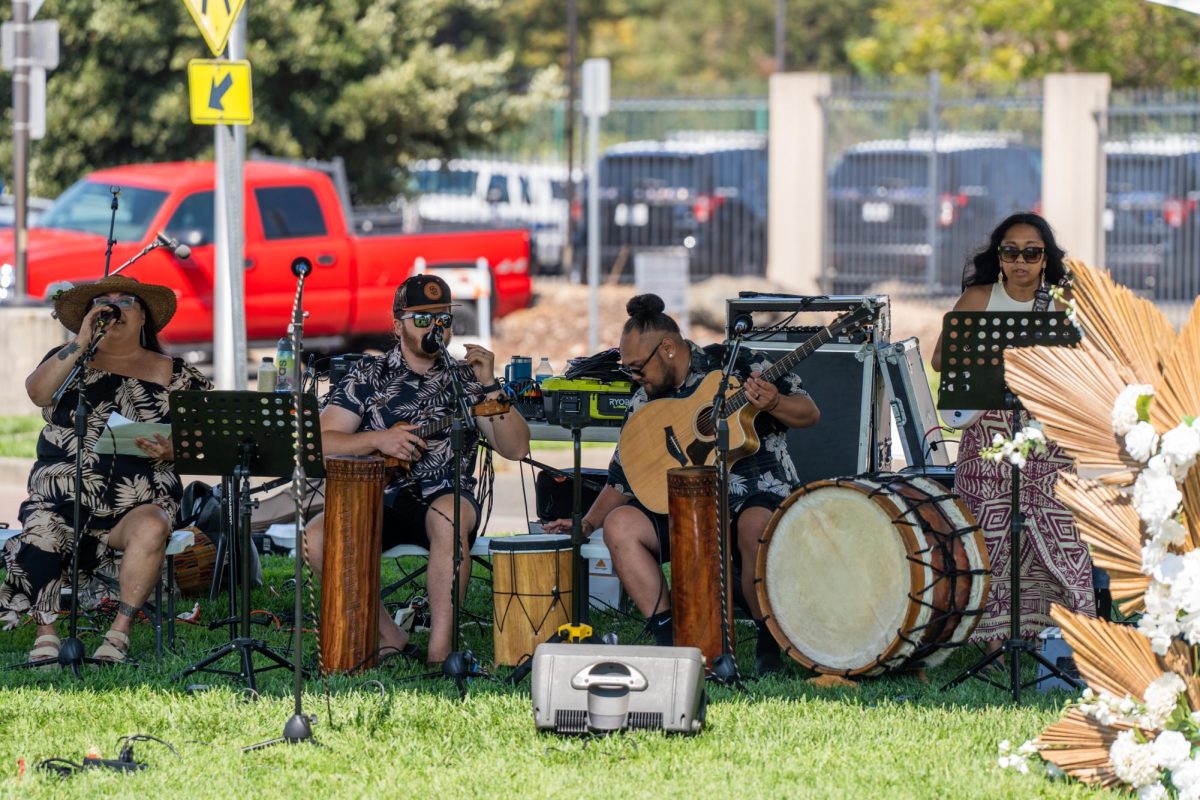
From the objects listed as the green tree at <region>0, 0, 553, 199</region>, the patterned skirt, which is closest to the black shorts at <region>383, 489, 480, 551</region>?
the patterned skirt

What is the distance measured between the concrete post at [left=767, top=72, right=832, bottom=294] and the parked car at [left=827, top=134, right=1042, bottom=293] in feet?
0.84

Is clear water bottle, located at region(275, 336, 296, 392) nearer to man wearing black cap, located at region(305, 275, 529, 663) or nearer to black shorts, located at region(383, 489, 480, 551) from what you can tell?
man wearing black cap, located at region(305, 275, 529, 663)

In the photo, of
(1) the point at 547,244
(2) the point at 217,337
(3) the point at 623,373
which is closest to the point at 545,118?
(1) the point at 547,244

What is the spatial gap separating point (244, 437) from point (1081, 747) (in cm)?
288

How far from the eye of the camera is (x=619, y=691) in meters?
5.56

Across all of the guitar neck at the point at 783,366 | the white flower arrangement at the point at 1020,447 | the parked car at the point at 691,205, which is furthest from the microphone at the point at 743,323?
the parked car at the point at 691,205

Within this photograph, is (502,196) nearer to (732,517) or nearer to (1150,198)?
(1150,198)

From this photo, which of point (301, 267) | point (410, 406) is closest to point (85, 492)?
point (410, 406)

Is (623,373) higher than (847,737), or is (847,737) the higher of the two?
(623,373)

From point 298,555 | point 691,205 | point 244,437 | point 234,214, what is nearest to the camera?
point 298,555

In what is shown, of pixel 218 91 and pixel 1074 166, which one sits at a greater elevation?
pixel 1074 166

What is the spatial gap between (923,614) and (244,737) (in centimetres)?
226

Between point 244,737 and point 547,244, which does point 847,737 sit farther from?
point 547,244

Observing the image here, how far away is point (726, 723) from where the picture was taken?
5.74 meters
